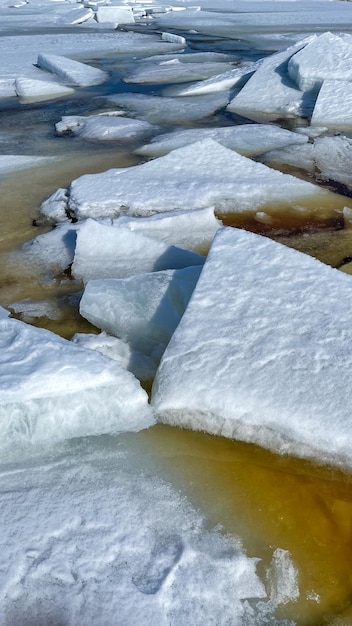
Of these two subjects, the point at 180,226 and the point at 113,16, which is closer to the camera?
the point at 180,226

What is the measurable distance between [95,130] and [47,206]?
2.05 m

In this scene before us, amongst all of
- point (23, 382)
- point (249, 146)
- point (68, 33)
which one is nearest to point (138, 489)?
point (23, 382)

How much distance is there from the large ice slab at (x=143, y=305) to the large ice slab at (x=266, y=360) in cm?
14

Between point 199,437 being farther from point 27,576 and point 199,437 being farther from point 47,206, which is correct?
point 47,206

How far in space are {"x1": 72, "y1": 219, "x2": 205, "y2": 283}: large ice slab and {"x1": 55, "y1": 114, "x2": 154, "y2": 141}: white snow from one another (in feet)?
8.67

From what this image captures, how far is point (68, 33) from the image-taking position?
14.4 metres

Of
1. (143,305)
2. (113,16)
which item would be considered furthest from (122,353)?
(113,16)

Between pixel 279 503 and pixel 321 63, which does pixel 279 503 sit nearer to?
pixel 279 503

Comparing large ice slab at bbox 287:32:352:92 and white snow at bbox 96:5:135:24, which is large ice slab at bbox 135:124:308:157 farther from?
white snow at bbox 96:5:135:24

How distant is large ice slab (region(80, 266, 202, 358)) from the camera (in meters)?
2.18

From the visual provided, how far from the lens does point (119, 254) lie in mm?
2855

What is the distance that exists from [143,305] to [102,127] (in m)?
3.71

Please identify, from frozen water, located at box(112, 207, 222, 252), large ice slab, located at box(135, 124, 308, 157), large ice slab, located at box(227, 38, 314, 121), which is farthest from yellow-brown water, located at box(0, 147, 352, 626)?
large ice slab, located at box(227, 38, 314, 121)

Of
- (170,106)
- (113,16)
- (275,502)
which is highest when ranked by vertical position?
(113,16)
